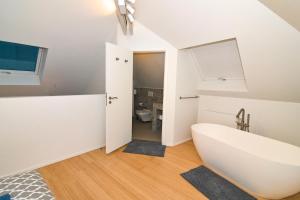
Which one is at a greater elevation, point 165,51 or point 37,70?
point 165,51

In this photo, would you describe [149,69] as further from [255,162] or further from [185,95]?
[255,162]

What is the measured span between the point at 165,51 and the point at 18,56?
2.48 m

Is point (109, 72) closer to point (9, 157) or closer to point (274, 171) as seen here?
point (9, 157)

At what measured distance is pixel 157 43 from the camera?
279 centimetres

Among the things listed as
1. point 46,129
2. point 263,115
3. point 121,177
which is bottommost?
point 121,177

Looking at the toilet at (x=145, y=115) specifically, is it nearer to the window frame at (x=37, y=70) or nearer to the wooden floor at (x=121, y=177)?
the wooden floor at (x=121, y=177)

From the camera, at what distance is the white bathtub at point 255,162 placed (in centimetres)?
145

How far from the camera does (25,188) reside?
117 cm

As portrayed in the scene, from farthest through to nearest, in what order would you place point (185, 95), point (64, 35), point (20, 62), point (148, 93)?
point (148, 93) < point (185, 95) < point (20, 62) < point (64, 35)

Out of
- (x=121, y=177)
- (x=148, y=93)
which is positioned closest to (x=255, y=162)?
(x=121, y=177)

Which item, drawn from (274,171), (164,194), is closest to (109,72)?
(164,194)

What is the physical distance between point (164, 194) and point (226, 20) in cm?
213

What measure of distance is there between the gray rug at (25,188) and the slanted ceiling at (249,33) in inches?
94.5

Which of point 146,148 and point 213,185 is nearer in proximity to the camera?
point 213,185
